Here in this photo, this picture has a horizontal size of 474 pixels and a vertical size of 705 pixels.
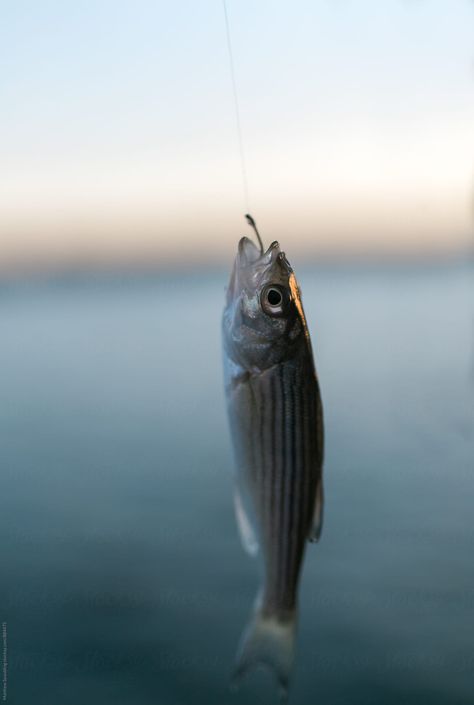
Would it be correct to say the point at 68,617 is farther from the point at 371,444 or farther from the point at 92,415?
the point at 371,444

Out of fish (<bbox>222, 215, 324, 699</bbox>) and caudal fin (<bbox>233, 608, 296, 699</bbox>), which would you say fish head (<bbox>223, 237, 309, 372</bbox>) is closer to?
fish (<bbox>222, 215, 324, 699</bbox>)

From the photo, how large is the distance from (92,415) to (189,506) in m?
7.61

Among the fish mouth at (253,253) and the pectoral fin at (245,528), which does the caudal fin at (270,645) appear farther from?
the fish mouth at (253,253)

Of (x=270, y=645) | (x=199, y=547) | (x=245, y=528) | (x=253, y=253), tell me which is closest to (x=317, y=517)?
(x=245, y=528)

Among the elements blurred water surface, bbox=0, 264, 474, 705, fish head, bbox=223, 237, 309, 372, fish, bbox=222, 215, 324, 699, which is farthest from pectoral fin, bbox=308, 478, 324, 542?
blurred water surface, bbox=0, 264, 474, 705

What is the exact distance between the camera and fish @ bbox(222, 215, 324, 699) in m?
1.63

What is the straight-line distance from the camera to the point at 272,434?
1.63m

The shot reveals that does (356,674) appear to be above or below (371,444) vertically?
below

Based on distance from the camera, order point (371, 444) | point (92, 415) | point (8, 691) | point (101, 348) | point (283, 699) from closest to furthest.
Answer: point (283, 699), point (8, 691), point (371, 444), point (92, 415), point (101, 348)

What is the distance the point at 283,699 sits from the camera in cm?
159

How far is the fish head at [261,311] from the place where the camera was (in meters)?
1.69

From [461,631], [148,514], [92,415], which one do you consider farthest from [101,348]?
[461,631]

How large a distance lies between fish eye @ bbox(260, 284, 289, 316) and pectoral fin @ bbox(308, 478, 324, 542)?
380mm

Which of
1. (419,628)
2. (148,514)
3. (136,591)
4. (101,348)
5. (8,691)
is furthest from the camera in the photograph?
(101,348)
